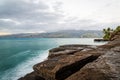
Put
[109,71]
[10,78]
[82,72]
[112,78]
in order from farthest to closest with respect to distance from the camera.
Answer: [10,78] < [82,72] < [109,71] < [112,78]

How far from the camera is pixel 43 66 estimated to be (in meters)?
18.5

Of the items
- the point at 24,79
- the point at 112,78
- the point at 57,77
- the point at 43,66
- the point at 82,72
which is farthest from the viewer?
the point at 24,79

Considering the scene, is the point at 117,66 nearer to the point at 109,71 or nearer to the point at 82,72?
the point at 109,71

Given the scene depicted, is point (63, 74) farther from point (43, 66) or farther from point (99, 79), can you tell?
point (99, 79)

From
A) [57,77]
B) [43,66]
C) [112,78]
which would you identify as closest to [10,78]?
[43,66]

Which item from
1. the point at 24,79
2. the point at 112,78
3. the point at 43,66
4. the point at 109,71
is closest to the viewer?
the point at 112,78

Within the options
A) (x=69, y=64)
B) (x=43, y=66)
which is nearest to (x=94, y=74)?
(x=69, y=64)

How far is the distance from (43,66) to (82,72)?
6603mm

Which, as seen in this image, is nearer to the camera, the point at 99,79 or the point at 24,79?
the point at 99,79

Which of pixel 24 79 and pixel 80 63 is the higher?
pixel 80 63

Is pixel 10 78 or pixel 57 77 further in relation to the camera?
pixel 10 78

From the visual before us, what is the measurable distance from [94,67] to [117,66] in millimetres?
1768

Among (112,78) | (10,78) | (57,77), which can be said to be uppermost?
(112,78)

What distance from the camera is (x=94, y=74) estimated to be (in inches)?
474
